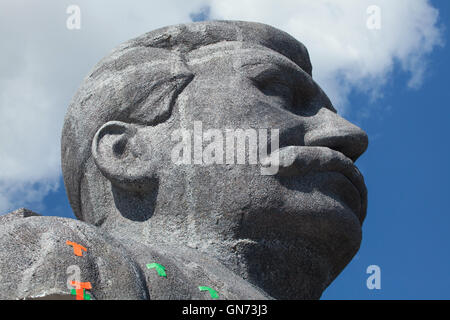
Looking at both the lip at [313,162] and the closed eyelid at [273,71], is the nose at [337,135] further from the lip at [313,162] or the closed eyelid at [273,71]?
the closed eyelid at [273,71]

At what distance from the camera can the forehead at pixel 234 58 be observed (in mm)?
7375

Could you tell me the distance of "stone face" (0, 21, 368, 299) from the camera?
6.68 meters

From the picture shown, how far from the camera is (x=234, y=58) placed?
742 cm

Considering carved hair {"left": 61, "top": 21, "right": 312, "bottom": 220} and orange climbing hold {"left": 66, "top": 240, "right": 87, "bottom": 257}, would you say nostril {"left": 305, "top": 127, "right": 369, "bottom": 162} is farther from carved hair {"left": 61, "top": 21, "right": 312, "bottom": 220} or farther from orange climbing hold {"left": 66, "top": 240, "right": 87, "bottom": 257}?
orange climbing hold {"left": 66, "top": 240, "right": 87, "bottom": 257}

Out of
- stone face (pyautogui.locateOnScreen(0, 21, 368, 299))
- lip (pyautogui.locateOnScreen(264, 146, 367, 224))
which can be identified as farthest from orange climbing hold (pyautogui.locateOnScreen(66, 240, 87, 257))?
lip (pyautogui.locateOnScreen(264, 146, 367, 224))

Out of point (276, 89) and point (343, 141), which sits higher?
point (276, 89)

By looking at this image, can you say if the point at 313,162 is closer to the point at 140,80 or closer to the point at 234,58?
the point at 234,58

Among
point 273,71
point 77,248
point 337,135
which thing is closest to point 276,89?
point 273,71

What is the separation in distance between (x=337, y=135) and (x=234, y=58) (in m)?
1.02

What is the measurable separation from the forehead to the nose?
533 mm

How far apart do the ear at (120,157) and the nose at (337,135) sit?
1.27m

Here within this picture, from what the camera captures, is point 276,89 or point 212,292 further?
point 276,89

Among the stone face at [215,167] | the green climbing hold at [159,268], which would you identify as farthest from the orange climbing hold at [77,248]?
the green climbing hold at [159,268]
